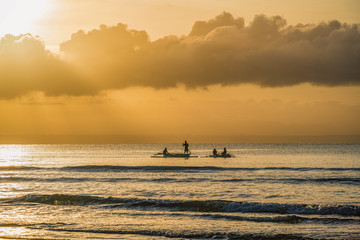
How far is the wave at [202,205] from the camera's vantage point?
23.5 meters

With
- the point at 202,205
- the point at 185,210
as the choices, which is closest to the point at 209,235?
the point at 185,210

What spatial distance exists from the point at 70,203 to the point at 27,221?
5.82 m

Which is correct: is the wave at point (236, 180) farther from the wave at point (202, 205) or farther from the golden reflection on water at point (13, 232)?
the golden reflection on water at point (13, 232)

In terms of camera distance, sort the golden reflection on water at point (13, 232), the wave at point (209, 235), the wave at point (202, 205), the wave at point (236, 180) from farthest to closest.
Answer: the wave at point (236, 180), the wave at point (202, 205), the golden reflection on water at point (13, 232), the wave at point (209, 235)

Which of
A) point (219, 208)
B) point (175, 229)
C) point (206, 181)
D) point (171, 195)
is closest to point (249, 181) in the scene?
point (206, 181)

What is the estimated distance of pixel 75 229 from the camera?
1967 cm

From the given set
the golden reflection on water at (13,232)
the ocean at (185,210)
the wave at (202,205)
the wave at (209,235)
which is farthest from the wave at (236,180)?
the golden reflection on water at (13,232)

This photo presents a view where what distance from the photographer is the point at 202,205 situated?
25516mm

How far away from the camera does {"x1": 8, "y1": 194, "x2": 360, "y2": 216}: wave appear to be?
23517 mm

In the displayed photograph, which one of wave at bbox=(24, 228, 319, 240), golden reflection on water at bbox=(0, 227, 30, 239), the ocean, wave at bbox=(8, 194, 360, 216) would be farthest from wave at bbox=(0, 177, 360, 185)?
golden reflection on water at bbox=(0, 227, 30, 239)

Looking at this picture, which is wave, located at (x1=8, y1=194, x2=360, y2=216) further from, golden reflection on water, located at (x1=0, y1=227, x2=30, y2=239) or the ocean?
golden reflection on water, located at (x1=0, y1=227, x2=30, y2=239)

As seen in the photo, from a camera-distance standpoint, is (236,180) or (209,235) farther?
(236,180)

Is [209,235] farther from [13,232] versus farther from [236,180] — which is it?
[236,180]

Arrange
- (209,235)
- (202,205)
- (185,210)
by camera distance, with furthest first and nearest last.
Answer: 1. (202,205)
2. (185,210)
3. (209,235)
